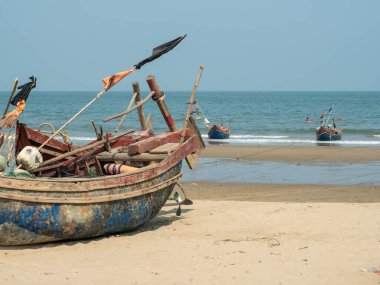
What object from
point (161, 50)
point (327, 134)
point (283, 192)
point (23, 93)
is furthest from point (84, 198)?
point (327, 134)

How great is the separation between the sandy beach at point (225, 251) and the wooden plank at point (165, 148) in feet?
3.64

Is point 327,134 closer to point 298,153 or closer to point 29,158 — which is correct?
point 298,153

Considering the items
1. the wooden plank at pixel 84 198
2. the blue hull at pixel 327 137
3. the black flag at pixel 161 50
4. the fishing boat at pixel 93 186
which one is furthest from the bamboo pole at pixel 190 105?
the blue hull at pixel 327 137

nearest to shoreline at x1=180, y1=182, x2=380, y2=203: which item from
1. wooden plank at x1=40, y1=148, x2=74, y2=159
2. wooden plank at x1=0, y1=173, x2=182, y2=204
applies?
wooden plank at x1=40, y1=148, x2=74, y2=159

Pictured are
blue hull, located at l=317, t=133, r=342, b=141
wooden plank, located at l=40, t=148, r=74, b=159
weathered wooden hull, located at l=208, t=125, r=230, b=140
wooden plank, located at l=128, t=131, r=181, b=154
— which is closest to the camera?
wooden plank, located at l=128, t=131, r=181, b=154

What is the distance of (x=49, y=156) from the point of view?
10.2m

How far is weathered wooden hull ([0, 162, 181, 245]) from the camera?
805 cm

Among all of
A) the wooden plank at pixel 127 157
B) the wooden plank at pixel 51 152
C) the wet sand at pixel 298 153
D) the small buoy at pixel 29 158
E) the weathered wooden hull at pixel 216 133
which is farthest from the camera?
the weathered wooden hull at pixel 216 133

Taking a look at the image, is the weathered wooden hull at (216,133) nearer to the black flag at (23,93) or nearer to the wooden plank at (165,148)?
the wooden plank at (165,148)

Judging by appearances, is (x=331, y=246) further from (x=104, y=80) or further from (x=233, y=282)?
(x=104, y=80)

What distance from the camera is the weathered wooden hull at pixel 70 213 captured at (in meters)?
8.05

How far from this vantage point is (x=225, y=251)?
8.20 metres

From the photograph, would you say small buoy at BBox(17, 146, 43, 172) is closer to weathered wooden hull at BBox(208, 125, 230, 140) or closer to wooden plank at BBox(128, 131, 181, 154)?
wooden plank at BBox(128, 131, 181, 154)

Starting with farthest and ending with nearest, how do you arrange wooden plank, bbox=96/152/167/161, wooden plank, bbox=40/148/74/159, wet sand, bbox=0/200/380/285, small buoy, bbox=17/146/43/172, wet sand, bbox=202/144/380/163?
wet sand, bbox=202/144/380/163 < wooden plank, bbox=40/148/74/159 < wooden plank, bbox=96/152/167/161 < small buoy, bbox=17/146/43/172 < wet sand, bbox=0/200/380/285
